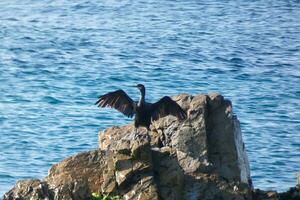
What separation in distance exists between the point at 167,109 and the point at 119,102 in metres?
1.34

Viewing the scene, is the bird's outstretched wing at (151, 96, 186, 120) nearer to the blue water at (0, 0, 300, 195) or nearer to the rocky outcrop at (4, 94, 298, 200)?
the rocky outcrop at (4, 94, 298, 200)

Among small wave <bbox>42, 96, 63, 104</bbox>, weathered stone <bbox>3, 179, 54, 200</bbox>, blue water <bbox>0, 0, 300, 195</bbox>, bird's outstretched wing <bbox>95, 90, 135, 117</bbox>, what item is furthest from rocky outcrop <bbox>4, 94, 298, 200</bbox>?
small wave <bbox>42, 96, 63, 104</bbox>

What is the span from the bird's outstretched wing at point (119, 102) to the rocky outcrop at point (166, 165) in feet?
2.23

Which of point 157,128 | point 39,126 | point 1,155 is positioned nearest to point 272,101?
point 39,126

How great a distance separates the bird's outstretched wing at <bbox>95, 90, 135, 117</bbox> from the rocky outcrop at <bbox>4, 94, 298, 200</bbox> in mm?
678

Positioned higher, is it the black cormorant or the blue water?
the black cormorant

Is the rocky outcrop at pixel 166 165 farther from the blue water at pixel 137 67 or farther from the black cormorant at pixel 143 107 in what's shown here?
the blue water at pixel 137 67

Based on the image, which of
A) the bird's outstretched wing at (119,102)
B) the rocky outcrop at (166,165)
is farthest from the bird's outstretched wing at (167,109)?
the bird's outstretched wing at (119,102)

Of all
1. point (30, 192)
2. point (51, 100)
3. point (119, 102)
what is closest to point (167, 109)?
point (119, 102)

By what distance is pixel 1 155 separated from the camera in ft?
107

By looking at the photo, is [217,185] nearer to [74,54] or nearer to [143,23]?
[74,54]

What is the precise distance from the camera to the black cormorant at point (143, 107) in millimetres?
19750

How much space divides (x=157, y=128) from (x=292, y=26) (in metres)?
32.4

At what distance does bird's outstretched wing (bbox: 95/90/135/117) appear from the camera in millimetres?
20609
